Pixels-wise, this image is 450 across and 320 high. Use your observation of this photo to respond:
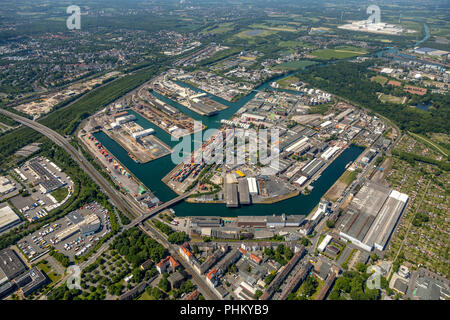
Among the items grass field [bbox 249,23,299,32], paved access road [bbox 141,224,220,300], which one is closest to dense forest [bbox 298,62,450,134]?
paved access road [bbox 141,224,220,300]

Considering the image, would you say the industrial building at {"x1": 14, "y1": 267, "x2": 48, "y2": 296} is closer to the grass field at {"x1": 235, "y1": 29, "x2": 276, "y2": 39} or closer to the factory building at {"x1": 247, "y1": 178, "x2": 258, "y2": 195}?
the factory building at {"x1": 247, "y1": 178, "x2": 258, "y2": 195}

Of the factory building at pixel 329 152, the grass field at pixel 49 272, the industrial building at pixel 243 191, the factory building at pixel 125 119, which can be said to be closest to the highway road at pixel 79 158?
the grass field at pixel 49 272

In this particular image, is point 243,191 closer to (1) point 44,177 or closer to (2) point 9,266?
(2) point 9,266

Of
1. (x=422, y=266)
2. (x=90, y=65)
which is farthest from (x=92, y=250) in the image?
(x=90, y=65)

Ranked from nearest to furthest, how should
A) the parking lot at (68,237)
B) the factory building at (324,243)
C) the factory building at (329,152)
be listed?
the factory building at (324,243) → the parking lot at (68,237) → the factory building at (329,152)

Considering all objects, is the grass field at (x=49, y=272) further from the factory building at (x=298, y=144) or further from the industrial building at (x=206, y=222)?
the factory building at (x=298, y=144)

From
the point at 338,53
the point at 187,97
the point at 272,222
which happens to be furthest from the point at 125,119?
the point at 338,53
